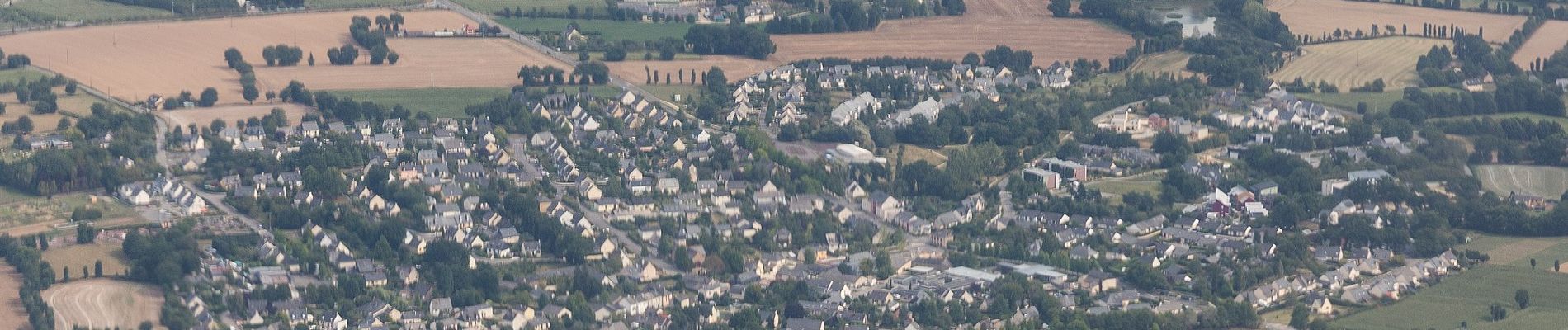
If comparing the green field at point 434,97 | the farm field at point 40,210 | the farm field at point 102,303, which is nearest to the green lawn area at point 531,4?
the green field at point 434,97

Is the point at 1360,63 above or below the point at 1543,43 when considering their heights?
below

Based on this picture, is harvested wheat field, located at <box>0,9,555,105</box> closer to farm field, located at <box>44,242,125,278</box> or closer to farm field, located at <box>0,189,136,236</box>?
farm field, located at <box>0,189,136,236</box>

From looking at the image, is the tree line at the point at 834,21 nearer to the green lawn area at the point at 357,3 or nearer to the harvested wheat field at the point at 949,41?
the harvested wheat field at the point at 949,41

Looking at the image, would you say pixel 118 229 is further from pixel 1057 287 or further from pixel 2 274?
pixel 1057 287

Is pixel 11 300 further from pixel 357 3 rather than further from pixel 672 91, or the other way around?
pixel 357 3

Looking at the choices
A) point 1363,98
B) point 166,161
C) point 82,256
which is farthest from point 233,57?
point 1363,98

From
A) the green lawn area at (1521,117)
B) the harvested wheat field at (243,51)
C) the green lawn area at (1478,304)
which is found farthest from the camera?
the harvested wheat field at (243,51)
